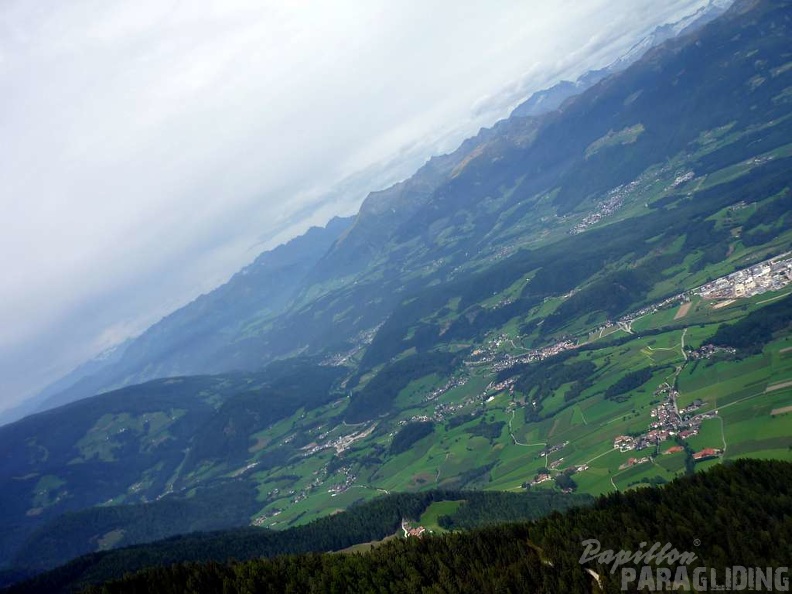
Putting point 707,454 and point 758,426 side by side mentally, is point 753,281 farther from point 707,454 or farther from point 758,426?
point 707,454

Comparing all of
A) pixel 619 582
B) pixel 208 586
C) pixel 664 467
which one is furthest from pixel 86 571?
pixel 664 467

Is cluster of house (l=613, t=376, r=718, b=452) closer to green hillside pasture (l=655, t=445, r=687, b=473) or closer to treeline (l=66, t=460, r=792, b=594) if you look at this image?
green hillside pasture (l=655, t=445, r=687, b=473)

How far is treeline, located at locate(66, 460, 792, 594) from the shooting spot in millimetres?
47866

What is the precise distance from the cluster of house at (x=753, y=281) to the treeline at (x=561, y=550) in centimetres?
10876

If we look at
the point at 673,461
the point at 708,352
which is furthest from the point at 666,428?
the point at 708,352

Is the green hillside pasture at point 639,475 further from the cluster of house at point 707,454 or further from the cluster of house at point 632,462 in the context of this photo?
the cluster of house at point 707,454

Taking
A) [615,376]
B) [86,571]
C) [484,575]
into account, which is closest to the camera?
[484,575]

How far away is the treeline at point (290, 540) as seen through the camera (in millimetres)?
106688

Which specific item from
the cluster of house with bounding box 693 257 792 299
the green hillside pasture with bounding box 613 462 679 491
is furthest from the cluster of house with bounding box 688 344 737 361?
the green hillside pasture with bounding box 613 462 679 491

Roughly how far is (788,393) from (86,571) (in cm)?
Result: 15945

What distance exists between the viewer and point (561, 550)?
53688 millimetres

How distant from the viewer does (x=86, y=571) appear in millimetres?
117125

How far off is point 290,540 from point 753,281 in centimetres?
15692

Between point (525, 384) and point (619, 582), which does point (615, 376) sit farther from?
point (619, 582)
